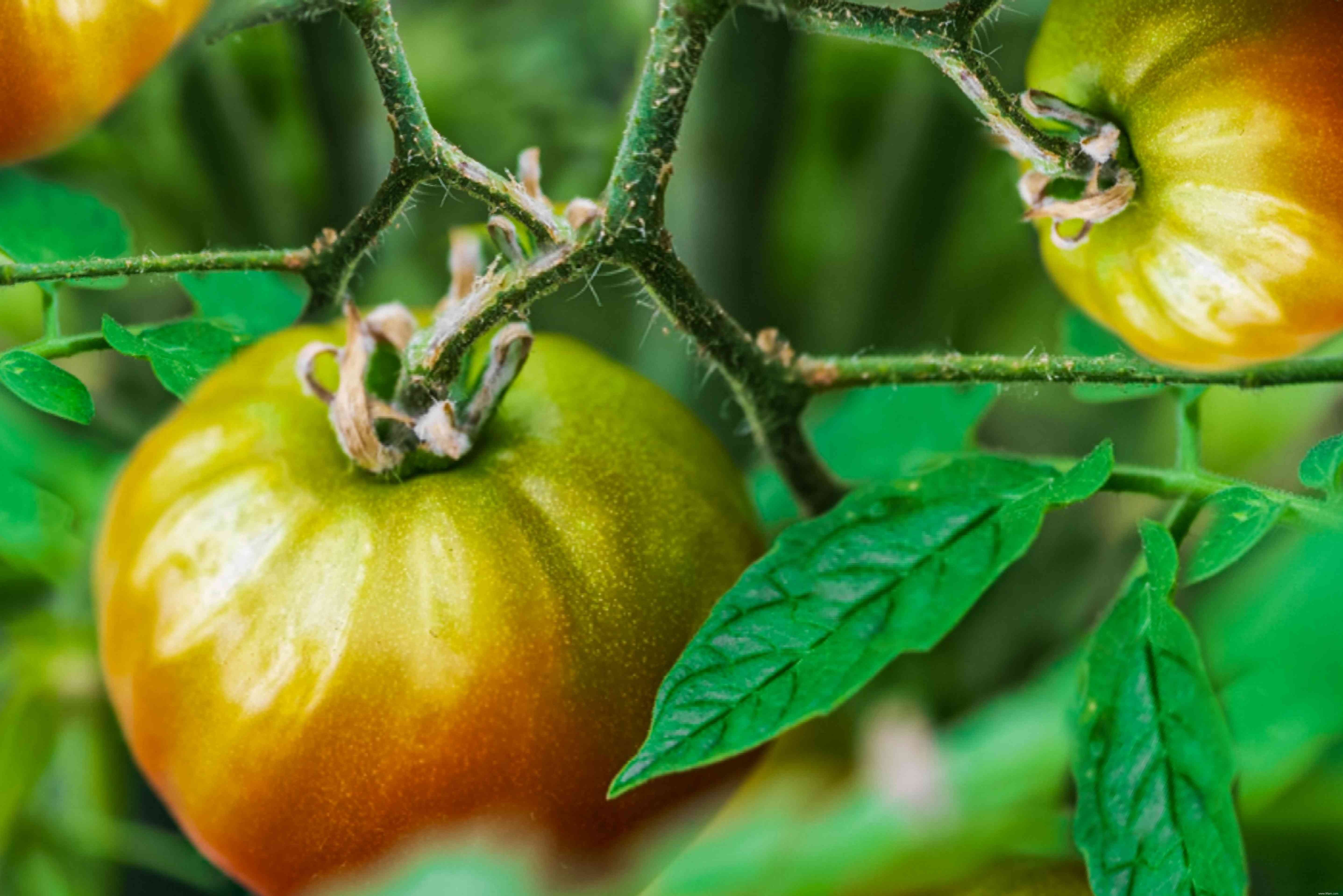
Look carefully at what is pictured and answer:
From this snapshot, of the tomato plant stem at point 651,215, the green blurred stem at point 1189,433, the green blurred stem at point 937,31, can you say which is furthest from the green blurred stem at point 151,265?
the green blurred stem at point 1189,433

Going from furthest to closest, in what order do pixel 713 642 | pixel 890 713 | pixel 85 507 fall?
pixel 890 713, pixel 85 507, pixel 713 642

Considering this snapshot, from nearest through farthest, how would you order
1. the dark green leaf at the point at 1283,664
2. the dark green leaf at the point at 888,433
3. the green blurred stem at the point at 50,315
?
1. the dark green leaf at the point at 1283,664
2. the green blurred stem at the point at 50,315
3. the dark green leaf at the point at 888,433

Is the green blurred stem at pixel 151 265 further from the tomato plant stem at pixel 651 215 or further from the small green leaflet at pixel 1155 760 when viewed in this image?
the small green leaflet at pixel 1155 760

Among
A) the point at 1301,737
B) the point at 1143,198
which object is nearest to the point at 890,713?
the point at 1301,737

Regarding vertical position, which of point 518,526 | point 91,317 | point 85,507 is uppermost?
point 91,317

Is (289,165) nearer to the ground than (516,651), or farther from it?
farther from it

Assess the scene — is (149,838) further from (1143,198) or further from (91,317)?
(1143,198)

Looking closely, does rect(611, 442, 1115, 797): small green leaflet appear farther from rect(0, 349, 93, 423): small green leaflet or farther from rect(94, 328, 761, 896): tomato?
rect(0, 349, 93, 423): small green leaflet
